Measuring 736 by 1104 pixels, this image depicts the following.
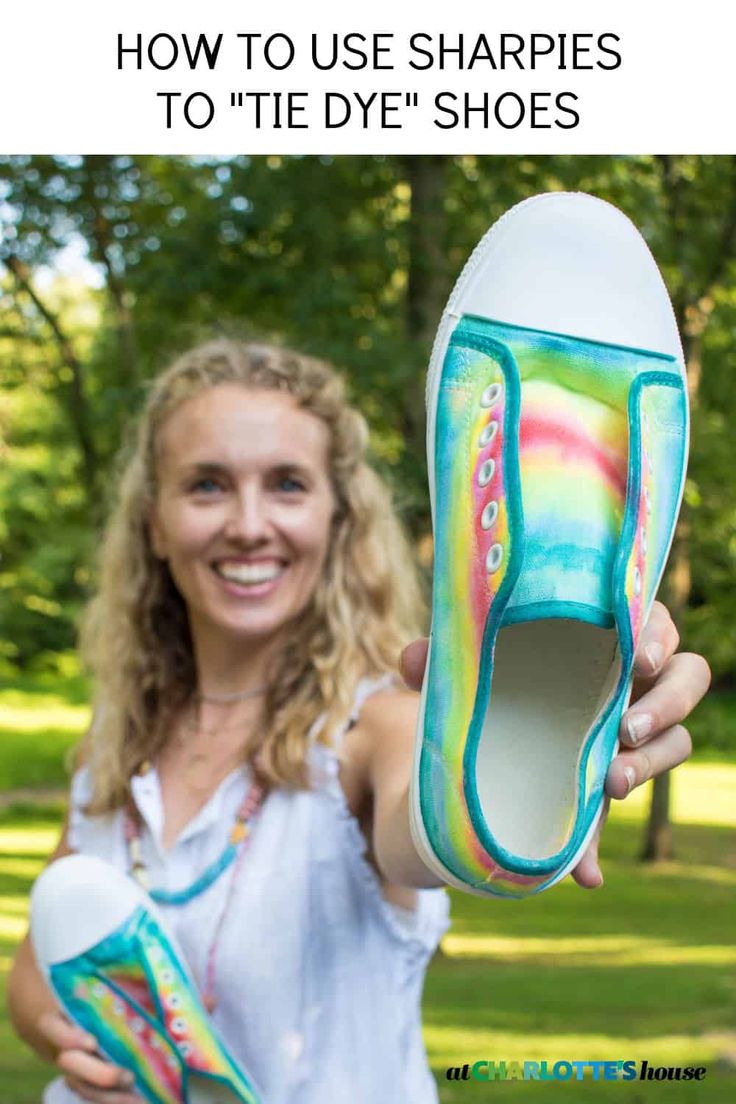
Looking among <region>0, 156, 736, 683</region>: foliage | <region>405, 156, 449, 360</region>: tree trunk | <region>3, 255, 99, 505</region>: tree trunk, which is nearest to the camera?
<region>0, 156, 736, 683</region>: foliage

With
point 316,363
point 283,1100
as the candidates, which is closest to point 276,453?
point 316,363

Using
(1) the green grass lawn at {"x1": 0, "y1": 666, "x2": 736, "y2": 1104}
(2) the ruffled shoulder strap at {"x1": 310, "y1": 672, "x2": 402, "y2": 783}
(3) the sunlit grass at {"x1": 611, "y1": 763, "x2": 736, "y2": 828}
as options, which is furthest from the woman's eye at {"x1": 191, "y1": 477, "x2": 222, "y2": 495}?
(3) the sunlit grass at {"x1": 611, "y1": 763, "x2": 736, "y2": 828}

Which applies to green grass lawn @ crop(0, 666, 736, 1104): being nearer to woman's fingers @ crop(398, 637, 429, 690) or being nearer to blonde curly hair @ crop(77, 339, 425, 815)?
blonde curly hair @ crop(77, 339, 425, 815)

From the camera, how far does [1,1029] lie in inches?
244

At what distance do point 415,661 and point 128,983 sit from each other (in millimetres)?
710

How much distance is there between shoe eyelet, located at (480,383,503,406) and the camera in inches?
52.9

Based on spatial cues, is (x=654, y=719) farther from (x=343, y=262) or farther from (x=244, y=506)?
(x=343, y=262)

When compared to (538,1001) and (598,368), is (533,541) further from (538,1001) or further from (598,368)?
(538,1001)

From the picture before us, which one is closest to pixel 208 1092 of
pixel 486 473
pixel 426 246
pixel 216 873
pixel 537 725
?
pixel 216 873

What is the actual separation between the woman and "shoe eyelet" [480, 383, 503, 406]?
18.9 inches

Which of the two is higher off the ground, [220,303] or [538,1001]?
[220,303]

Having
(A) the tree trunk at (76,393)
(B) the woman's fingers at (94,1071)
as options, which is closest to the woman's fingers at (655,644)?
(B) the woman's fingers at (94,1071)

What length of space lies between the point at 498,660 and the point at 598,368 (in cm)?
31

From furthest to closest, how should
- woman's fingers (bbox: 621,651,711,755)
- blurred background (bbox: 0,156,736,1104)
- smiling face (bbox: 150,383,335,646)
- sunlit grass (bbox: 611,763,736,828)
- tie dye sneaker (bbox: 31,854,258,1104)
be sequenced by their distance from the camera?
sunlit grass (bbox: 611,763,736,828) → blurred background (bbox: 0,156,736,1104) → smiling face (bbox: 150,383,335,646) → tie dye sneaker (bbox: 31,854,258,1104) → woman's fingers (bbox: 621,651,711,755)
